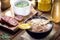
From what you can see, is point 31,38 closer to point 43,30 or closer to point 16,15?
point 43,30

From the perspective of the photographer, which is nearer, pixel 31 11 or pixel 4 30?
pixel 4 30

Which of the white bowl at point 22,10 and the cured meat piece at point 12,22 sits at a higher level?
the white bowl at point 22,10

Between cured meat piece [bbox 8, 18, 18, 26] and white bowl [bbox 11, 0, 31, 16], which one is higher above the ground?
white bowl [bbox 11, 0, 31, 16]

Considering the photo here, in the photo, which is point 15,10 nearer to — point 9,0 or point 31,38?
point 9,0

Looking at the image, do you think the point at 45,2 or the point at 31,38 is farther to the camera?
the point at 45,2

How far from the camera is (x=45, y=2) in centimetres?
105

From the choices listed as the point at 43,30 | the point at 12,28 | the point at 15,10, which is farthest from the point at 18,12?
the point at 43,30

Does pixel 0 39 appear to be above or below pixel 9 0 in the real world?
below

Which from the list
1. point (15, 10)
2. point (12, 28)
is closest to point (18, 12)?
point (15, 10)

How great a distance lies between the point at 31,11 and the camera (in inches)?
Answer: 41.9

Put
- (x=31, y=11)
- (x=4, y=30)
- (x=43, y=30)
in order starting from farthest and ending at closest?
(x=31, y=11)
(x=4, y=30)
(x=43, y=30)

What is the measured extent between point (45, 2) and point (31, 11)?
9 centimetres

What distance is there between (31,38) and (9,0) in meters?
0.29

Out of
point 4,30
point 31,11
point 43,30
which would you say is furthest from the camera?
point 31,11
